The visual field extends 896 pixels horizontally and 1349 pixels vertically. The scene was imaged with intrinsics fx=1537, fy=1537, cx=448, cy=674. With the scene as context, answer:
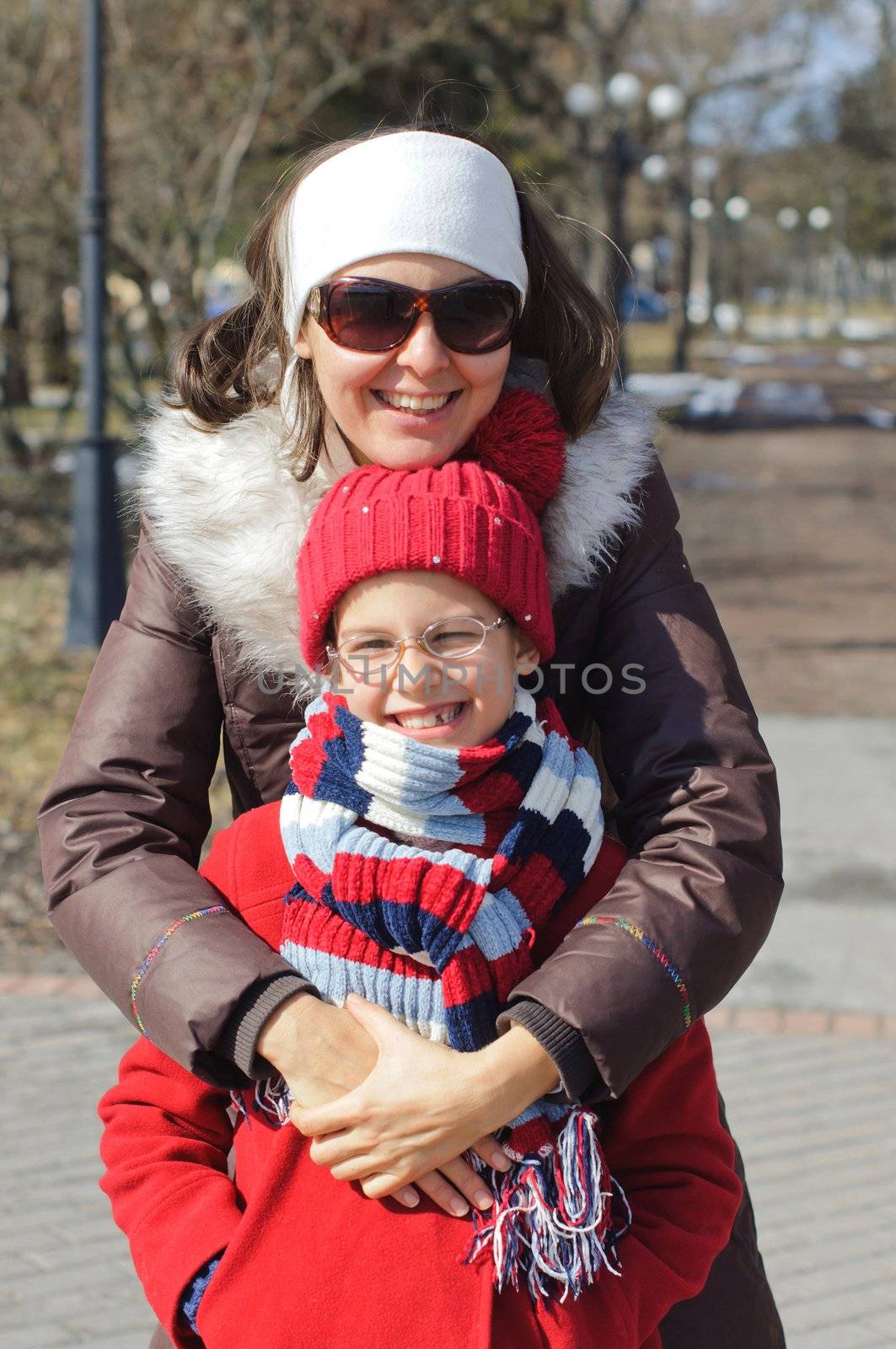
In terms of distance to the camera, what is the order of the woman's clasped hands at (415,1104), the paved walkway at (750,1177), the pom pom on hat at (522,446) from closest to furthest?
the woman's clasped hands at (415,1104)
the pom pom on hat at (522,446)
the paved walkway at (750,1177)

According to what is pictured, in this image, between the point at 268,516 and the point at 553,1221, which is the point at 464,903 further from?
the point at 268,516

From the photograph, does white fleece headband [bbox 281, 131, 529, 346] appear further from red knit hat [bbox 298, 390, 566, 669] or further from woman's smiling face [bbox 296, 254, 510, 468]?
red knit hat [bbox 298, 390, 566, 669]

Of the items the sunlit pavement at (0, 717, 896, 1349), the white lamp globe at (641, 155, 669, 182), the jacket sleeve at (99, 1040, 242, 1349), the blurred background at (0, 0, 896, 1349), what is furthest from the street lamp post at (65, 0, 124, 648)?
the white lamp globe at (641, 155, 669, 182)

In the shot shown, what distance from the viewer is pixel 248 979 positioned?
168cm

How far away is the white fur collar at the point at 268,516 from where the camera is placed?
1890 millimetres

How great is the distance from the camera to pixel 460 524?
1693 mm

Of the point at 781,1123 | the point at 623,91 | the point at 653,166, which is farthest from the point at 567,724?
the point at 653,166

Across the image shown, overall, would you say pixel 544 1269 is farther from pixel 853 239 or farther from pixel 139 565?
pixel 853 239

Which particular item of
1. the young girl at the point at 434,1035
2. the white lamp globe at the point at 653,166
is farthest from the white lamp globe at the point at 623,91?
the young girl at the point at 434,1035

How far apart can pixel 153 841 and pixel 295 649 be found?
0.96 feet

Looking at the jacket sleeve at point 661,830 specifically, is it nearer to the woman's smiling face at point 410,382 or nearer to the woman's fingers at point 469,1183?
the woman's fingers at point 469,1183

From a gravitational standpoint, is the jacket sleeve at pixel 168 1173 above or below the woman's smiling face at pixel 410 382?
below

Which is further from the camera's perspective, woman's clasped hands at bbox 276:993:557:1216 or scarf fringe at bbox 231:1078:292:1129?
scarf fringe at bbox 231:1078:292:1129

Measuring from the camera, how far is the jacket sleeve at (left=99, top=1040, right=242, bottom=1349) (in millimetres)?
1729
